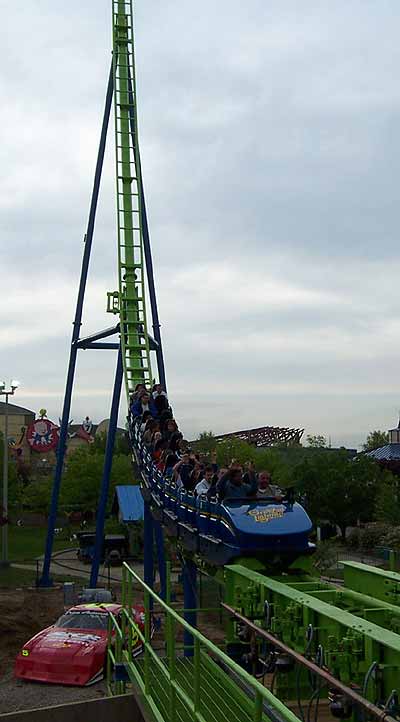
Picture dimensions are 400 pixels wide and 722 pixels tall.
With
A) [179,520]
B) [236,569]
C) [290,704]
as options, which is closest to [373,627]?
[290,704]

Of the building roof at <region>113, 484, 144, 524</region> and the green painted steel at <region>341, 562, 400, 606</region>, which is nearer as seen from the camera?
the green painted steel at <region>341, 562, 400, 606</region>

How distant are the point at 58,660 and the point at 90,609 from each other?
4.53 ft

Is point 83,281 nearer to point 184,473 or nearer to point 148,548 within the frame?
point 148,548

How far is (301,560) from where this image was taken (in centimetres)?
743

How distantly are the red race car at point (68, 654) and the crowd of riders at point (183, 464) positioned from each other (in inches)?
81.5

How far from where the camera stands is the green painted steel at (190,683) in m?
3.96

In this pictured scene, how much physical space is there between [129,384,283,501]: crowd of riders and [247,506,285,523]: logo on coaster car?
29cm

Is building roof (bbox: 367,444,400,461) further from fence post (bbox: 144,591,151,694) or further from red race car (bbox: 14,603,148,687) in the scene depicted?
fence post (bbox: 144,591,151,694)

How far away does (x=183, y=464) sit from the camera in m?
10.4

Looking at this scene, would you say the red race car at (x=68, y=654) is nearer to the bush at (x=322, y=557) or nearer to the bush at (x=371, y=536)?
the bush at (x=322, y=557)

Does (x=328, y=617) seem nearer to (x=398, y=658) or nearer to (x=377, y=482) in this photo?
(x=398, y=658)

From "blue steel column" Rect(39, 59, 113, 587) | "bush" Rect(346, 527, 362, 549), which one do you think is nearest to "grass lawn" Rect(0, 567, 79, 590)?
"blue steel column" Rect(39, 59, 113, 587)

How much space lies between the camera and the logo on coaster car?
7418 mm

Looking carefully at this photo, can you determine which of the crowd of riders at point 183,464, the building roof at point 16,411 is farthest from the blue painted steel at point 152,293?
the building roof at point 16,411
